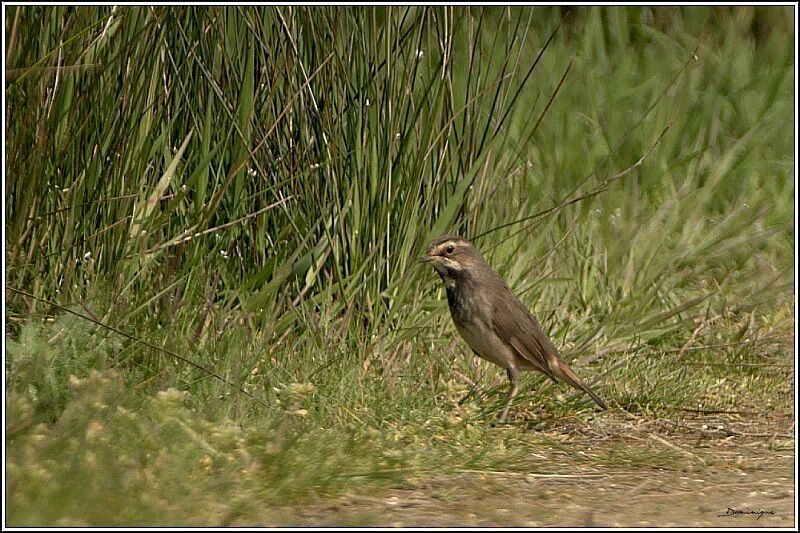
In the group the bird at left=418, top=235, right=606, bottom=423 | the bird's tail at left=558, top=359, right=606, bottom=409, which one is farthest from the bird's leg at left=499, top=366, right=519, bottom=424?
the bird's tail at left=558, top=359, right=606, bottom=409

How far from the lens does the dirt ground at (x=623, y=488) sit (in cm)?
477

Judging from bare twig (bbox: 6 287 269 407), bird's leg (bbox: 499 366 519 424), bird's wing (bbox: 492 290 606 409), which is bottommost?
bird's leg (bbox: 499 366 519 424)

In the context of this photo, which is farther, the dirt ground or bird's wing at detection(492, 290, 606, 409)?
bird's wing at detection(492, 290, 606, 409)

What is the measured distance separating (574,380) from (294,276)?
1.37 metres

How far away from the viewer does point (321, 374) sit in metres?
5.73

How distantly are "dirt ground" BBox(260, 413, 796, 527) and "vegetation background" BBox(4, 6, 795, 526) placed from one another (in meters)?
0.06

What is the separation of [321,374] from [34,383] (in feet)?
3.85

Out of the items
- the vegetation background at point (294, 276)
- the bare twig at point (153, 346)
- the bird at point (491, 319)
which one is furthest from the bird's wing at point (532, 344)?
the bare twig at point (153, 346)

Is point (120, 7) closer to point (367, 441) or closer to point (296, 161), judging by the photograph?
point (296, 161)

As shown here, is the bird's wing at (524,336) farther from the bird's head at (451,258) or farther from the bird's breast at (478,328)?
the bird's head at (451,258)

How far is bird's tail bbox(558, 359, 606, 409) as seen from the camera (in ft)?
19.8

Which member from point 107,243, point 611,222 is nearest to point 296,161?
point 107,243

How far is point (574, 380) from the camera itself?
238 inches

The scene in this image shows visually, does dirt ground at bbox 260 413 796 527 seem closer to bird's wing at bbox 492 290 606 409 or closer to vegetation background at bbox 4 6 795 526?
vegetation background at bbox 4 6 795 526
